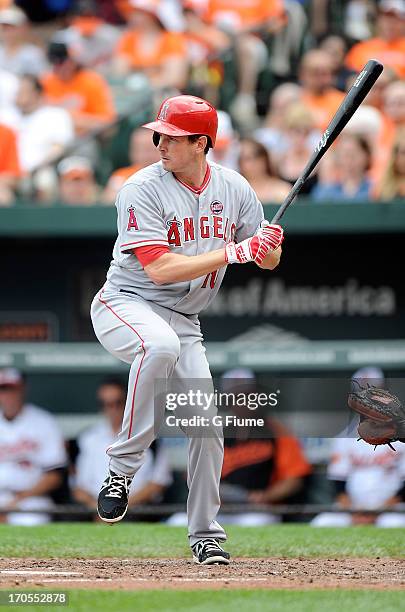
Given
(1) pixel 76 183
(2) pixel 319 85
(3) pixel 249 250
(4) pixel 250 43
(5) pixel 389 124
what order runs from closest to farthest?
(3) pixel 249 250 → (1) pixel 76 183 → (5) pixel 389 124 → (2) pixel 319 85 → (4) pixel 250 43

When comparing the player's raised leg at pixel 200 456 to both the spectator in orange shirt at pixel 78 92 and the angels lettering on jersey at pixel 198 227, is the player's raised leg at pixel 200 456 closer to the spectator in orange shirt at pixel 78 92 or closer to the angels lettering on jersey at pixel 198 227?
the angels lettering on jersey at pixel 198 227

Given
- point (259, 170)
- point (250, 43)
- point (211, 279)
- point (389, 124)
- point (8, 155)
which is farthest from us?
point (250, 43)

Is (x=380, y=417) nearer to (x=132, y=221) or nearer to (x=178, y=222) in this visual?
(x=178, y=222)

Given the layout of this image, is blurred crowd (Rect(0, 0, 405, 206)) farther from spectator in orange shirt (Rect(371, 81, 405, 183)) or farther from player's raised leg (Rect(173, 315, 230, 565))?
player's raised leg (Rect(173, 315, 230, 565))

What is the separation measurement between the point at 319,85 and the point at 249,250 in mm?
5311

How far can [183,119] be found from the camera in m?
4.88

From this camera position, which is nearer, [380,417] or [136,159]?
[380,417]

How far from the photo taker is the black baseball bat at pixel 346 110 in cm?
494

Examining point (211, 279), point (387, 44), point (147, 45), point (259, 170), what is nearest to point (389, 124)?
point (259, 170)

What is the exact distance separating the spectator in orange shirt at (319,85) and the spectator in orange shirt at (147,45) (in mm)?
1187

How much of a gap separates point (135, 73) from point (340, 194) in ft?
10.1

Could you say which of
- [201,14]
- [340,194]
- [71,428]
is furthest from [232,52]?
[71,428]

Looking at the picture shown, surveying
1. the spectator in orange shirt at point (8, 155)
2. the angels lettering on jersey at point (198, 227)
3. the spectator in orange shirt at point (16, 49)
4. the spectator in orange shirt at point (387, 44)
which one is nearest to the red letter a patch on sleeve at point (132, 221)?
the angels lettering on jersey at point (198, 227)

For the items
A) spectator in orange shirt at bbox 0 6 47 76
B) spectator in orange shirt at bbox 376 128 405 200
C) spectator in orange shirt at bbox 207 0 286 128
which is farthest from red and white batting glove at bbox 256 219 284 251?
spectator in orange shirt at bbox 0 6 47 76
